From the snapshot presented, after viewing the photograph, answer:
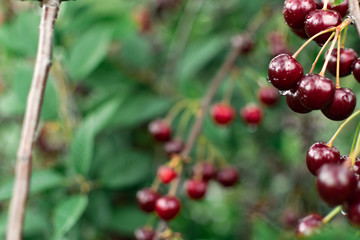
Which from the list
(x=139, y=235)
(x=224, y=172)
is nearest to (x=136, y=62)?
(x=224, y=172)

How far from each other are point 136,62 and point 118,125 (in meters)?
0.51

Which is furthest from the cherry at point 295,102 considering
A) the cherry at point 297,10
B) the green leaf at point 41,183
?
the green leaf at point 41,183

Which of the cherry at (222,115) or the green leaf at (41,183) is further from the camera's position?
the cherry at (222,115)

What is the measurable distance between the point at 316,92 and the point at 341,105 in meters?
0.08

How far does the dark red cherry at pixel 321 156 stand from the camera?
2.67 ft

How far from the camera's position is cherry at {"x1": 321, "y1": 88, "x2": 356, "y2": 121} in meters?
0.86

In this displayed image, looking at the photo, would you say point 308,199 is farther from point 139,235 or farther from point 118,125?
point 139,235

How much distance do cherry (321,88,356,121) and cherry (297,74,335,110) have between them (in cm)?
3

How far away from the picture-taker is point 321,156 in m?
0.82

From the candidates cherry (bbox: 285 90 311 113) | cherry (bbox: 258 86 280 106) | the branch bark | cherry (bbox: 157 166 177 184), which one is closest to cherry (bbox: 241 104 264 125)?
cherry (bbox: 258 86 280 106)

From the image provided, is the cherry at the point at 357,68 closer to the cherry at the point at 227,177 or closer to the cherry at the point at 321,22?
the cherry at the point at 321,22

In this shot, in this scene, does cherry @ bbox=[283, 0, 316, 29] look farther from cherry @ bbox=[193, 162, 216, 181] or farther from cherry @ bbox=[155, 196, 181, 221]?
cherry @ bbox=[193, 162, 216, 181]

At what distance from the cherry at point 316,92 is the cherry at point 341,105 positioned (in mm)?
28

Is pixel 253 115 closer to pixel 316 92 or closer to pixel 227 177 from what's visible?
pixel 227 177
